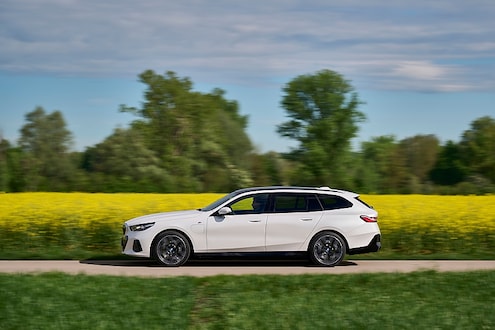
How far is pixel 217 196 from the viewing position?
82.3ft

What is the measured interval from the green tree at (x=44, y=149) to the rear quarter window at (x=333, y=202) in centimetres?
2166

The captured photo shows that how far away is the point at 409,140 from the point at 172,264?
175 feet

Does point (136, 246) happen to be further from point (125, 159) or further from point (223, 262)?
point (125, 159)

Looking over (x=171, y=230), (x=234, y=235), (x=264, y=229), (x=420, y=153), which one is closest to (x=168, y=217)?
(x=171, y=230)

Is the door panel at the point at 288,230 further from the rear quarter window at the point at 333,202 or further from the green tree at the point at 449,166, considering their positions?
the green tree at the point at 449,166

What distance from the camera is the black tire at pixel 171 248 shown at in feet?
52.4

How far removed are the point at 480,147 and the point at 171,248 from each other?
47.4 meters

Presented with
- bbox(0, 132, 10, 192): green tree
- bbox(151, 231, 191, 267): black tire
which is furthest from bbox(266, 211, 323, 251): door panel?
bbox(0, 132, 10, 192): green tree

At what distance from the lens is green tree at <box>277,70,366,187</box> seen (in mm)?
50156

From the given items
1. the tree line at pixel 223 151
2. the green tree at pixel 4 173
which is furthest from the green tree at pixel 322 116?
the green tree at pixel 4 173

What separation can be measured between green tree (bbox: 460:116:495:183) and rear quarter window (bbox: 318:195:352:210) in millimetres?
36318

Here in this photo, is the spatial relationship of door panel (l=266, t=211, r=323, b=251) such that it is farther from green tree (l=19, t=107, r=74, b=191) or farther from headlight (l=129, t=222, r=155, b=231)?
green tree (l=19, t=107, r=74, b=191)

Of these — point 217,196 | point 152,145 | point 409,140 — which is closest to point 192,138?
point 152,145

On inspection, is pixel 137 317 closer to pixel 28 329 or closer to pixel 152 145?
pixel 28 329
